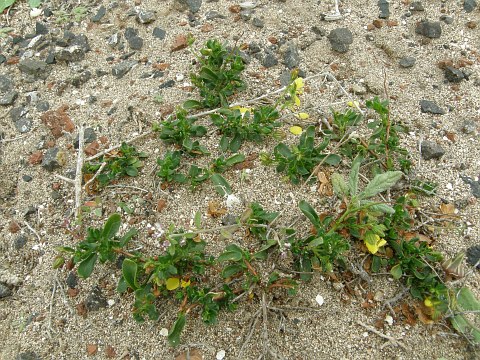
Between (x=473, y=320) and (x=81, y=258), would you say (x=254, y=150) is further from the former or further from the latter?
(x=473, y=320)

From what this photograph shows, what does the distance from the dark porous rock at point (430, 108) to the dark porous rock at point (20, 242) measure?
2247 mm

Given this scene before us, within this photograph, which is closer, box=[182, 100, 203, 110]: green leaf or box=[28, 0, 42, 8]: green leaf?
box=[182, 100, 203, 110]: green leaf

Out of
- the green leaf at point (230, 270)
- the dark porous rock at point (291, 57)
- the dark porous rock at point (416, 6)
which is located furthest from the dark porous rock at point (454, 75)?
the green leaf at point (230, 270)

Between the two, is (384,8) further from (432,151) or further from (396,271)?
(396,271)

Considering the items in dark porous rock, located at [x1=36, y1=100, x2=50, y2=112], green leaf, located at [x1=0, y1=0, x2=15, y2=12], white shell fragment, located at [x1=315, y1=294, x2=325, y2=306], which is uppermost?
green leaf, located at [x1=0, y1=0, x2=15, y2=12]

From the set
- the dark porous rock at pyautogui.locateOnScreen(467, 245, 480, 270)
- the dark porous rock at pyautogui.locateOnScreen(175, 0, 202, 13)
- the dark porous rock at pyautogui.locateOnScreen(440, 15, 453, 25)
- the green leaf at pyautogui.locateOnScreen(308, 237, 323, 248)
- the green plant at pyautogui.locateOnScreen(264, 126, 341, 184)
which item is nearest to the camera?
the green leaf at pyautogui.locateOnScreen(308, 237, 323, 248)

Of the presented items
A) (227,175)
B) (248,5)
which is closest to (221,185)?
(227,175)

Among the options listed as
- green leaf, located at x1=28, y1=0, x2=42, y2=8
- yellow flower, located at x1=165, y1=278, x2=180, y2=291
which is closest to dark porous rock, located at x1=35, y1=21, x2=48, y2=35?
green leaf, located at x1=28, y1=0, x2=42, y2=8

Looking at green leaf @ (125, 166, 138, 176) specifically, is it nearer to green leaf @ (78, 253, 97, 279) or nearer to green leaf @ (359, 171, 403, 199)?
green leaf @ (78, 253, 97, 279)

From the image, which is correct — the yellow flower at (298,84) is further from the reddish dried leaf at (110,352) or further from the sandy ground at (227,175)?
the reddish dried leaf at (110,352)

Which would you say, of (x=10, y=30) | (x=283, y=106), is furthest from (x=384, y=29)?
(x=10, y=30)

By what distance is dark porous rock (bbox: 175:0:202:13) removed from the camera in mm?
3195

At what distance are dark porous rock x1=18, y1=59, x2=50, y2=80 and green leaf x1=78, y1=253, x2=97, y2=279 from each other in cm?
143

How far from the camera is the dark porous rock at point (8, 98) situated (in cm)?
294
